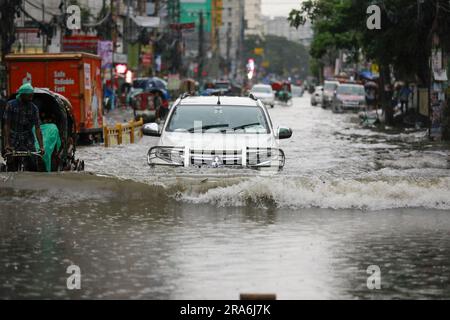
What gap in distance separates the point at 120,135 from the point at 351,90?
34.6 meters

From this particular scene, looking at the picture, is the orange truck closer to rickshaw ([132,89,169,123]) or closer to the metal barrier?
the metal barrier

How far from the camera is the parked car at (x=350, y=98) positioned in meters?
64.8

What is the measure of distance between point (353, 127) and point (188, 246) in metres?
36.4

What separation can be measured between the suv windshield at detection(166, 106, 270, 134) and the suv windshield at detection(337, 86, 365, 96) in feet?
155

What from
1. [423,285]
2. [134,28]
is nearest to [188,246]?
[423,285]

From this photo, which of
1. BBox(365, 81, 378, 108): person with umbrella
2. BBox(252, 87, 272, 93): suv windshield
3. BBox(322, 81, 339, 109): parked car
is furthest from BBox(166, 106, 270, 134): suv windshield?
BBox(252, 87, 272, 93): suv windshield

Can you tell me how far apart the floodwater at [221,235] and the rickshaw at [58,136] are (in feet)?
4.50

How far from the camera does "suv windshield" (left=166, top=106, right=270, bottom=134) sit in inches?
690

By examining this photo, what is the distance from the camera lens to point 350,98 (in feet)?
215

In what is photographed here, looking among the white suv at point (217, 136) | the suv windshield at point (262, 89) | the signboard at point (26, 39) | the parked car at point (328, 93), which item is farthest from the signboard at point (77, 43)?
the white suv at point (217, 136)

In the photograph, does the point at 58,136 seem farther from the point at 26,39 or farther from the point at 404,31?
the point at 26,39

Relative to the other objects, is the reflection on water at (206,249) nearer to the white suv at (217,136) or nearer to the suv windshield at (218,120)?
the white suv at (217,136)
